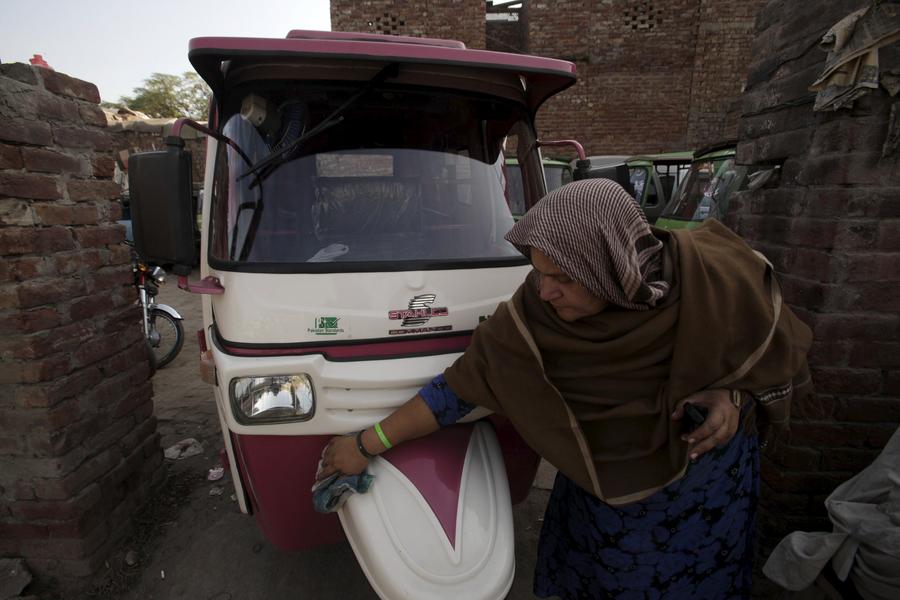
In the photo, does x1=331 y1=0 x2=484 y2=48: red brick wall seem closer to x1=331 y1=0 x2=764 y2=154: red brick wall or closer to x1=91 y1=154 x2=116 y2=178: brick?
x1=331 y1=0 x2=764 y2=154: red brick wall

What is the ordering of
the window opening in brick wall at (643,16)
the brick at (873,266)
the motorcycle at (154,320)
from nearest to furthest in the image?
1. the brick at (873,266)
2. the motorcycle at (154,320)
3. the window opening in brick wall at (643,16)

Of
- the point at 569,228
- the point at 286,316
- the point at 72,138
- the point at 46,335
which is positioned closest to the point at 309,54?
the point at 286,316

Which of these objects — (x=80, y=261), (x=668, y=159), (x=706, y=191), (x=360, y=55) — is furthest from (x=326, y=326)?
(x=668, y=159)

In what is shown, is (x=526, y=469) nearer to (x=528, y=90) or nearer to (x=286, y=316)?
(x=286, y=316)

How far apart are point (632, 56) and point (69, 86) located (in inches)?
489

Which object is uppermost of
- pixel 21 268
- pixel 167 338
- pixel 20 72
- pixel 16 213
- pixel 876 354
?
pixel 20 72

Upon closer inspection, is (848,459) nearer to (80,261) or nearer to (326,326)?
(326,326)

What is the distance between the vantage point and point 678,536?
138cm

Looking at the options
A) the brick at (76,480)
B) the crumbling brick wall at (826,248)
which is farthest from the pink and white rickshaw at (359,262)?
the crumbling brick wall at (826,248)

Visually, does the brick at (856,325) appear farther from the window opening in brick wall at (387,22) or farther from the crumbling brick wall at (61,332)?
the window opening in brick wall at (387,22)

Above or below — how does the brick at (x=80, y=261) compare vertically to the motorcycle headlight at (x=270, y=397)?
above

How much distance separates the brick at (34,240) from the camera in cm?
176

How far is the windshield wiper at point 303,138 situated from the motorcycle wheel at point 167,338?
440 centimetres

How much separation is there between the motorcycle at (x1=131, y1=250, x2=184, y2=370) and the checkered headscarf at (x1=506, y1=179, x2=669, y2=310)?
5.06m
